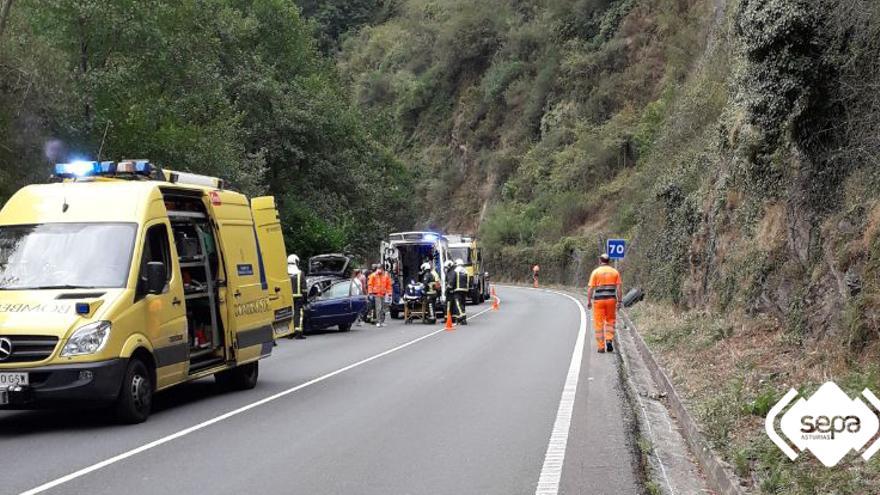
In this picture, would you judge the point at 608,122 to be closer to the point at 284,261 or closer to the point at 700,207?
the point at 700,207

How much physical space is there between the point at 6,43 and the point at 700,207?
18.3m

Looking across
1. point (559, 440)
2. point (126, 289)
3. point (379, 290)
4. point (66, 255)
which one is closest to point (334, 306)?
point (379, 290)

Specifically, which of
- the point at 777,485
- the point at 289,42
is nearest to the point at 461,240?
the point at 289,42

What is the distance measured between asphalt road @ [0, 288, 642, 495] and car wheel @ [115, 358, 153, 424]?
141 mm

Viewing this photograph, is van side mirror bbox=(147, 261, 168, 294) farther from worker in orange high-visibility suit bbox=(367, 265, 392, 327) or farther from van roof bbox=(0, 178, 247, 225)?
worker in orange high-visibility suit bbox=(367, 265, 392, 327)

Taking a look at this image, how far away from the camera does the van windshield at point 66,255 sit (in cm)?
1061

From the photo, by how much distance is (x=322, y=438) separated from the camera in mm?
9523

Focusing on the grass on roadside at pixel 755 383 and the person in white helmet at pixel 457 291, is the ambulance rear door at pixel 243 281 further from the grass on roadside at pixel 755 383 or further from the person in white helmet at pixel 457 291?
the person in white helmet at pixel 457 291

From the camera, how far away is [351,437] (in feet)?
31.3

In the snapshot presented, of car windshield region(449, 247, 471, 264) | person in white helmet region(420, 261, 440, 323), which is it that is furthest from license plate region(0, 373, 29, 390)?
car windshield region(449, 247, 471, 264)

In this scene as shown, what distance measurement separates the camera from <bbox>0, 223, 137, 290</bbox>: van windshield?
1061 centimetres

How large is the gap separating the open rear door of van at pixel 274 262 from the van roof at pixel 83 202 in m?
3.35

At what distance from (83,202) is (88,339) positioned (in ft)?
7.12

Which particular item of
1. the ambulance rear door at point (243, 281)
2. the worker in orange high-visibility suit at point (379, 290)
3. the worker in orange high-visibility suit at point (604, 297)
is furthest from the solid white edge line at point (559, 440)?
the worker in orange high-visibility suit at point (379, 290)
